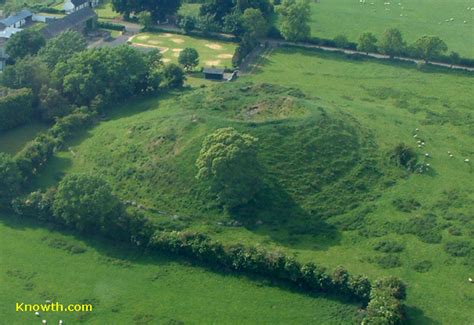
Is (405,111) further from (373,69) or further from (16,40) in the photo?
(16,40)

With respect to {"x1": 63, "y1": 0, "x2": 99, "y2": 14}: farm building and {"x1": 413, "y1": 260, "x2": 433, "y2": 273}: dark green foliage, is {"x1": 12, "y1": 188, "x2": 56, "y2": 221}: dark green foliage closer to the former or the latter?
{"x1": 413, "y1": 260, "x2": 433, "y2": 273}: dark green foliage

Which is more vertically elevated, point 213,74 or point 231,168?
point 213,74

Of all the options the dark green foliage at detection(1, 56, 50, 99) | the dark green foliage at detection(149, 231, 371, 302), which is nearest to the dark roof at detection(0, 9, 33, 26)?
the dark green foliage at detection(1, 56, 50, 99)

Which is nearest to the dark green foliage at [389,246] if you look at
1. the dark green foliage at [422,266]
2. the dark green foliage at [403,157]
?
the dark green foliage at [422,266]

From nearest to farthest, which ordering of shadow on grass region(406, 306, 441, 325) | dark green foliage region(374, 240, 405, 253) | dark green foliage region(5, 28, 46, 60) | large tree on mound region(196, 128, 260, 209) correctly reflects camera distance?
shadow on grass region(406, 306, 441, 325)
dark green foliage region(374, 240, 405, 253)
large tree on mound region(196, 128, 260, 209)
dark green foliage region(5, 28, 46, 60)

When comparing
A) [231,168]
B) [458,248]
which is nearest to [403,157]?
[458,248]

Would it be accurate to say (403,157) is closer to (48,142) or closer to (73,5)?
(48,142)

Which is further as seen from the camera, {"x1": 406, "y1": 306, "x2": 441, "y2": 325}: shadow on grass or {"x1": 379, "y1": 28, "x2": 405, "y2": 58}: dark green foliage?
{"x1": 379, "y1": 28, "x2": 405, "y2": 58}: dark green foliage
